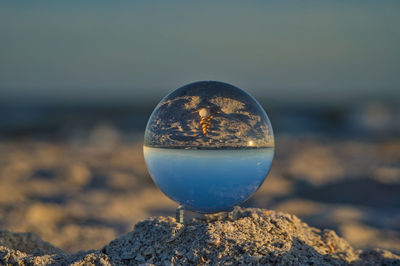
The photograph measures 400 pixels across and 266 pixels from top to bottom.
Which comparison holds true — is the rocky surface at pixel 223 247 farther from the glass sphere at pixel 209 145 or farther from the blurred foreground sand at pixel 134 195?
the blurred foreground sand at pixel 134 195

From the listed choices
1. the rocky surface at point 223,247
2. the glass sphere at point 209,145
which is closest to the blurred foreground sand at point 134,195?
the rocky surface at point 223,247

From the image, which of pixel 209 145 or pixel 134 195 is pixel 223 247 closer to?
pixel 209 145

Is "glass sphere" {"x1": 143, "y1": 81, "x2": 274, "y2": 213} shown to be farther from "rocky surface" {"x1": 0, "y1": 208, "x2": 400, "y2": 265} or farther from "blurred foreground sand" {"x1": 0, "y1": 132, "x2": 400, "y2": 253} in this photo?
"blurred foreground sand" {"x1": 0, "y1": 132, "x2": 400, "y2": 253}

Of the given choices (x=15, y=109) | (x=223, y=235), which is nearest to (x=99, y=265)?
(x=223, y=235)

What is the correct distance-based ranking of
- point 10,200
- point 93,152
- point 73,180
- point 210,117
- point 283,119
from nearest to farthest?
point 210,117 < point 10,200 < point 73,180 < point 93,152 < point 283,119

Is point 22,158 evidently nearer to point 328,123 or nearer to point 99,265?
point 99,265

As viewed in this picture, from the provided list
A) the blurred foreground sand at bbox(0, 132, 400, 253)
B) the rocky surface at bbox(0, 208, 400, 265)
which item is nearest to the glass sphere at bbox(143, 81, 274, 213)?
the rocky surface at bbox(0, 208, 400, 265)

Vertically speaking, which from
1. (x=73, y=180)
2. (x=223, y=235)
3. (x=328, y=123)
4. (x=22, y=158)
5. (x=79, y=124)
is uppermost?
(x=328, y=123)

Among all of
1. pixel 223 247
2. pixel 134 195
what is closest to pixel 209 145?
pixel 223 247
